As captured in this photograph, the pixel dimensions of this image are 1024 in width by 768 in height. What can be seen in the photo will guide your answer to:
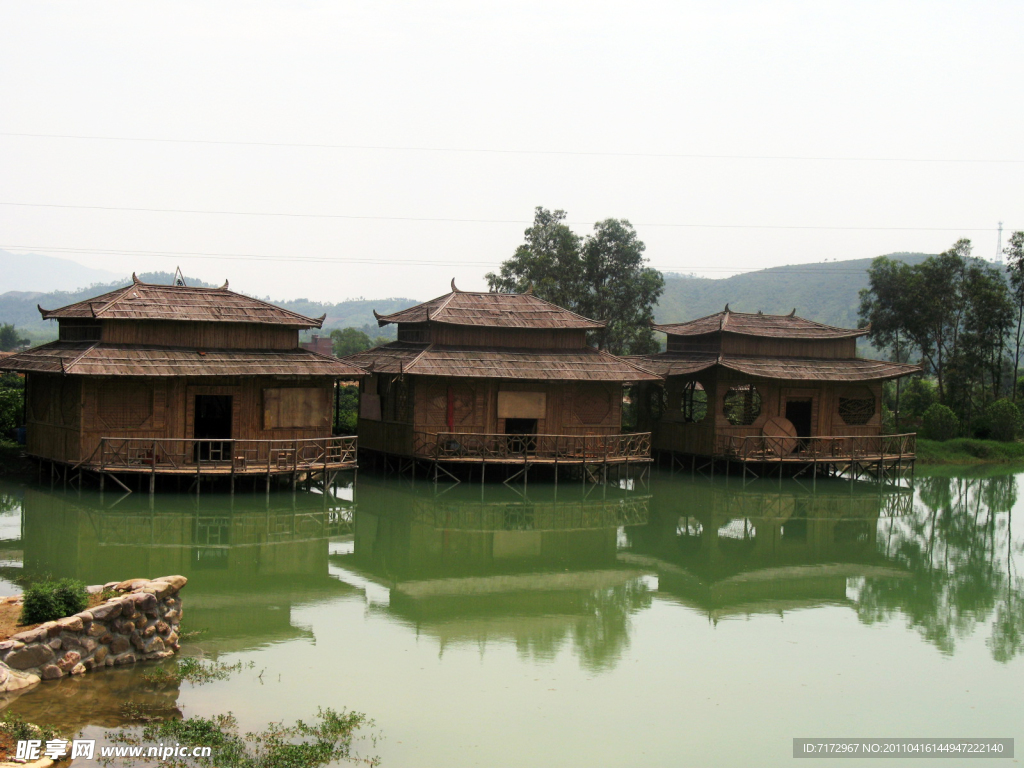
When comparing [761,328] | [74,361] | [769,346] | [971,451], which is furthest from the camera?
[971,451]

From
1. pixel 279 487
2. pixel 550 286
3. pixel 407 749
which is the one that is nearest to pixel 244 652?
pixel 407 749

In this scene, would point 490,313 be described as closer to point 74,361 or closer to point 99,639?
point 74,361

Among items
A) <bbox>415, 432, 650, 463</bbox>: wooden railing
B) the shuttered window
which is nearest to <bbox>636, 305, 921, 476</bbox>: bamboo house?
<bbox>415, 432, 650, 463</bbox>: wooden railing

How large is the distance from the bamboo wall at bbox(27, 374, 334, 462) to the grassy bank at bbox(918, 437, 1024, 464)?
21.4 meters

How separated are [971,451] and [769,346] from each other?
36.3 feet

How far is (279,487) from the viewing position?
22.8 metres

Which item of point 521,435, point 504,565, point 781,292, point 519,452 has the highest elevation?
point 781,292

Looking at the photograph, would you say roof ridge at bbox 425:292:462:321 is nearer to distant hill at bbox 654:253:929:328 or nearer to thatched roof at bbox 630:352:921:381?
thatched roof at bbox 630:352:921:381

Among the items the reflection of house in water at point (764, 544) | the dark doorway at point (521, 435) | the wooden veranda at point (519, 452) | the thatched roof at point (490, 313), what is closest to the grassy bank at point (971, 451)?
the reflection of house in water at point (764, 544)

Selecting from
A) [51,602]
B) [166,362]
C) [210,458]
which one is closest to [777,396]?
[210,458]

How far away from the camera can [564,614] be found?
45.6ft

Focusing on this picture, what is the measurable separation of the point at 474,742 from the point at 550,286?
30773mm

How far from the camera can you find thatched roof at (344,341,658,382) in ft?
81.0

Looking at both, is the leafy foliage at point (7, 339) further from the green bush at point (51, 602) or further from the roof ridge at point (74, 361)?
the green bush at point (51, 602)
